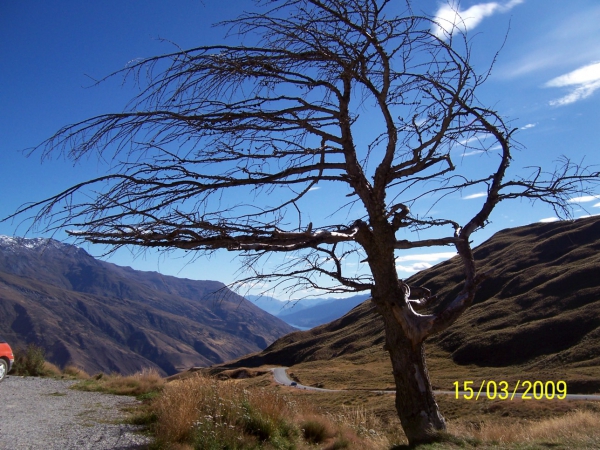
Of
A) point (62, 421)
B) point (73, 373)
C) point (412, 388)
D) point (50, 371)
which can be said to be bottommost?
point (73, 373)

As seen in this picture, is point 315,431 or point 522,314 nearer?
point 315,431

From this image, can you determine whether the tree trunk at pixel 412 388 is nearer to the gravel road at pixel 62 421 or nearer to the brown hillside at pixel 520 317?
the gravel road at pixel 62 421

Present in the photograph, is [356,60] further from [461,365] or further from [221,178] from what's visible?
[461,365]

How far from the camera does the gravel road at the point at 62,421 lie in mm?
6309

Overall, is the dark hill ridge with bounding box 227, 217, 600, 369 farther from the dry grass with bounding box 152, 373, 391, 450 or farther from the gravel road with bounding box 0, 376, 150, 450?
the dry grass with bounding box 152, 373, 391, 450

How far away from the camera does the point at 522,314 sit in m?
68.9

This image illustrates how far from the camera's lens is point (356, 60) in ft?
18.0

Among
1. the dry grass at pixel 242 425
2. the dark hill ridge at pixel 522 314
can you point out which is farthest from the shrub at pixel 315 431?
the dark hill ridge at pixel 522 314

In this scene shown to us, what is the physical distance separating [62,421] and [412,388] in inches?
244

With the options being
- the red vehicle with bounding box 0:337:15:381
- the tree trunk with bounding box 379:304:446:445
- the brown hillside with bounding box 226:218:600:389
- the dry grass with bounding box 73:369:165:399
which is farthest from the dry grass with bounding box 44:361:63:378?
the brown hillside with bounding box 226:218:600:389

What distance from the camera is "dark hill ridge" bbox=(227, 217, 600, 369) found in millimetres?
57312
